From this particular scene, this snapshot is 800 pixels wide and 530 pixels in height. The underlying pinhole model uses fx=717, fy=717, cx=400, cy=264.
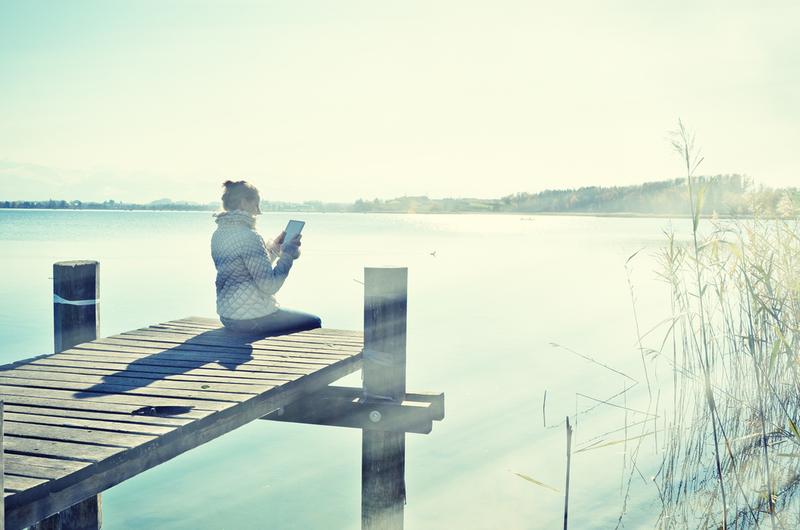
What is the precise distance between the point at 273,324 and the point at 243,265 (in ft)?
2.07

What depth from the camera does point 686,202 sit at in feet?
16.2

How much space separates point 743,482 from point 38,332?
12.6 meters

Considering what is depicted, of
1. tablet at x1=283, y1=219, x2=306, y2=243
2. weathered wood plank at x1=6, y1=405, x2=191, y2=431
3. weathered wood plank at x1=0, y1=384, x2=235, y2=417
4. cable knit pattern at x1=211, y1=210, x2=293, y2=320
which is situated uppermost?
tablet at x1=283, y1=219, x2=306, y2=243

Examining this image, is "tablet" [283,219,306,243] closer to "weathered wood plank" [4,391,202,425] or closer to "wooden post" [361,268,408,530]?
"wooden post" [361,268,408,530]

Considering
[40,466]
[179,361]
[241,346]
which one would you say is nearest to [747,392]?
[241,346]

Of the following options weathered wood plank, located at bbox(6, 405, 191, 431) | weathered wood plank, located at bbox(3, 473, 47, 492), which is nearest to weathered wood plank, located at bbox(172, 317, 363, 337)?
weathered wood plank, located at bbox(6, 405, 191, 431)

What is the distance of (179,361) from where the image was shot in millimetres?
4805

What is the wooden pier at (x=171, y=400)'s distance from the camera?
→ 9.66 feet

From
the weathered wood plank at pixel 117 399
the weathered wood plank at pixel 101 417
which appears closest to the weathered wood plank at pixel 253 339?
the weathered wood plank at pixel 117 399

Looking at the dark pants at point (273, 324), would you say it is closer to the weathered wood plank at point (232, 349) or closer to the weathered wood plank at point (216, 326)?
the weathered wood plank at point (216, 326)

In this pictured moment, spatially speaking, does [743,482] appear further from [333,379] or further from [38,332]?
[38,332]

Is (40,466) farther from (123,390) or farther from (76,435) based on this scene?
(123,390)

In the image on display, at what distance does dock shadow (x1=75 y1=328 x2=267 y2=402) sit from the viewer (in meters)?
4.05

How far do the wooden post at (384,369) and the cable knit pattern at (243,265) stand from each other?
106 centimetres
